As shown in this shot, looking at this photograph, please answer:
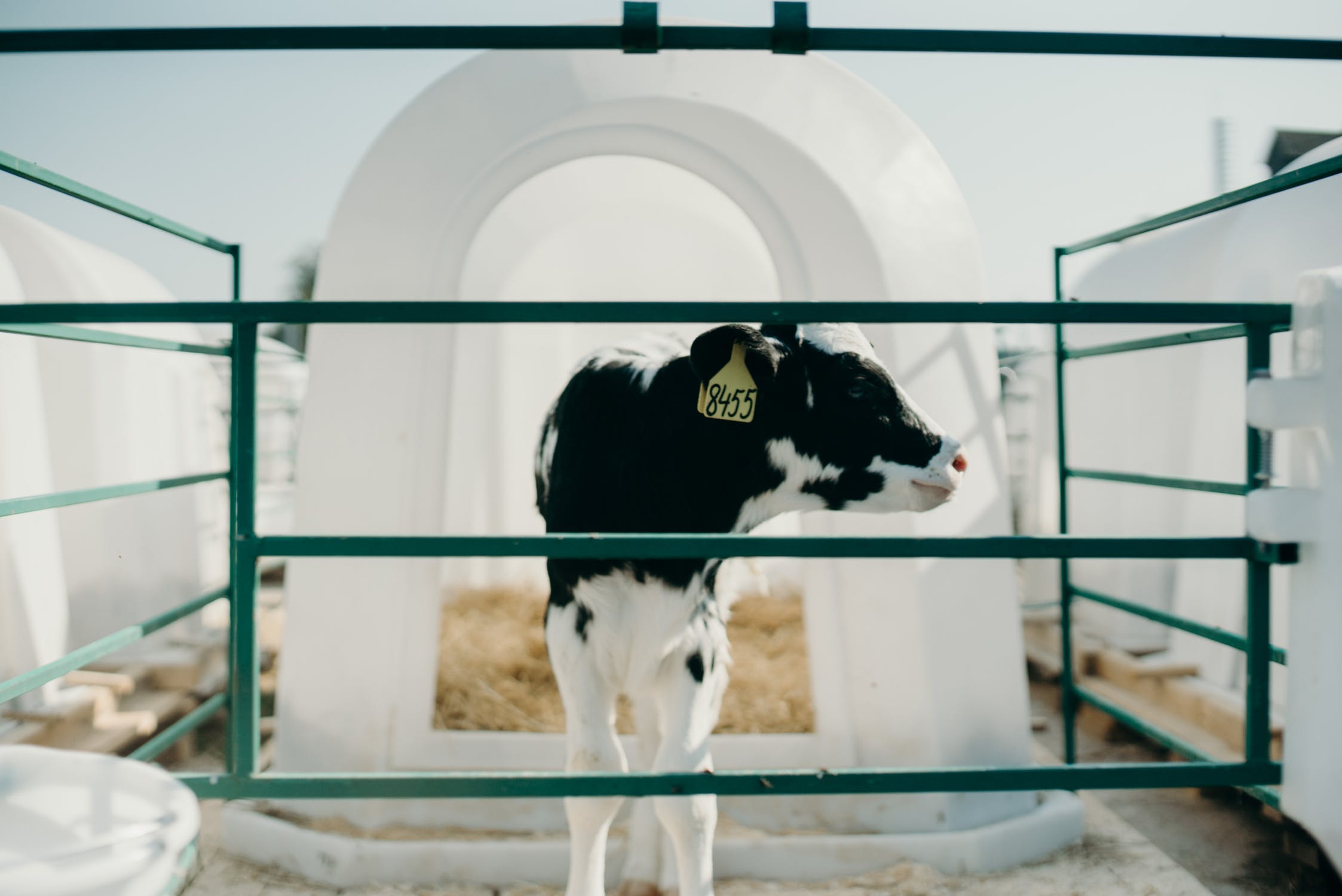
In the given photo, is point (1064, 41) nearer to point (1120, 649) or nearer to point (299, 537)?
point (299, 537)

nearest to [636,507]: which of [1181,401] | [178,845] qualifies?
[178,845]

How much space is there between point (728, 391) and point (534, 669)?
226cm

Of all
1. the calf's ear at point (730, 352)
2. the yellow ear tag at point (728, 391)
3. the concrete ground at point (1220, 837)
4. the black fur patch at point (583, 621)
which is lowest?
the concrete ground at point (1220, 837)

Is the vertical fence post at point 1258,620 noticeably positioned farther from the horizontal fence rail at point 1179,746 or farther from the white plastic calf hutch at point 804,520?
the white plastic calf hutch at point 804,520

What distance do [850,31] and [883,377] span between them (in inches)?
34.7

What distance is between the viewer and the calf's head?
7.30 feet

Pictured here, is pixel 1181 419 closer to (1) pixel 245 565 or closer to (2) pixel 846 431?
(2) pixel 846 431

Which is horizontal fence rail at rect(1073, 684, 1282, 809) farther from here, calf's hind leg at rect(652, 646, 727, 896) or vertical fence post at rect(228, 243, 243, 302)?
vertical fence post at rect(228, 243, 243, 302)

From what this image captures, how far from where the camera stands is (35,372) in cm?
372

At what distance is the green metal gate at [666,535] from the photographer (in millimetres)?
1621

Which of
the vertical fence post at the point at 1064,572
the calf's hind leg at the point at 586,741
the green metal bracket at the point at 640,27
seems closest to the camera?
the green metal bracket at the point at 640,27

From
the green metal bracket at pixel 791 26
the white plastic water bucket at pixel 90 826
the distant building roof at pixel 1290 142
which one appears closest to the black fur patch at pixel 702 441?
the green metal bracket at pixel 791 26

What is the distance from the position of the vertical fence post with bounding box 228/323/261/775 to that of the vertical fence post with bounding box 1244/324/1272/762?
72.4 inches

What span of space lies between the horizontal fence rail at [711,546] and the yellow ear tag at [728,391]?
0.46 m
